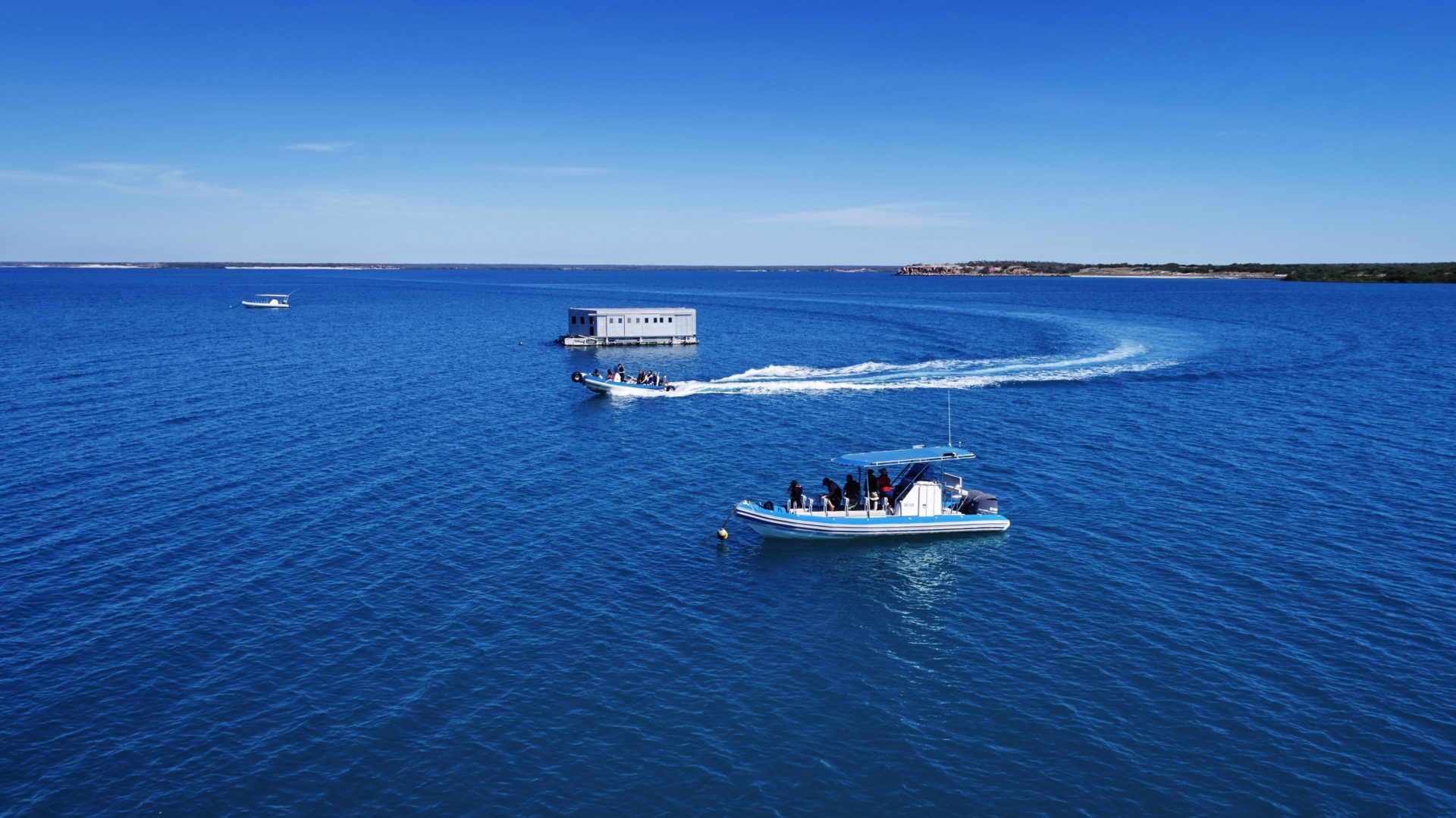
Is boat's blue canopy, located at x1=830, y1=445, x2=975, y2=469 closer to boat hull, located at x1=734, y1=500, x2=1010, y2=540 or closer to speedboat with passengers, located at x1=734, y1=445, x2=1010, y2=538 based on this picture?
speedboat with passengers, located at x1=734, y1=445, x2=1010, y2=538

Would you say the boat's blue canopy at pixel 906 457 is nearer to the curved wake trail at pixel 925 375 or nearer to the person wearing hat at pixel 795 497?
the person wearing hat at pixel 795 497

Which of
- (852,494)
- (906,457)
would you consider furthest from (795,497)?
(906,457)

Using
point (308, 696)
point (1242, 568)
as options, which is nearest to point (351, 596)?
point (308, 696)

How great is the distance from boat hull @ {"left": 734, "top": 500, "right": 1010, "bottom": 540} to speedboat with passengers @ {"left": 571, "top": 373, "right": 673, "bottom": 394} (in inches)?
1570

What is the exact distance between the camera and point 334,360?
10444 cm

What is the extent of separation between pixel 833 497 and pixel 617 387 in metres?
41.0

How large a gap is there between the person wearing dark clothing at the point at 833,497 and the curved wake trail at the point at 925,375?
3875 cm

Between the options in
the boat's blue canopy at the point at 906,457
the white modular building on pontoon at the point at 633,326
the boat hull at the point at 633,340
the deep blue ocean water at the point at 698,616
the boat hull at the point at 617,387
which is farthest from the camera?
the white modular building on pontoon at the point at 633,326

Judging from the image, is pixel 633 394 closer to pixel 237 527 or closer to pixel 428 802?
pixel 237 527

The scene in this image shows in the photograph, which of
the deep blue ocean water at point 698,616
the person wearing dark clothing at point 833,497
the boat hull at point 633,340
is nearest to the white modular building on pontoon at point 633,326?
the boat hull at point 633,340

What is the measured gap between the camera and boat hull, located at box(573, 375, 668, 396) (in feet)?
273

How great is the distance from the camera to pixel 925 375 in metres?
95.6

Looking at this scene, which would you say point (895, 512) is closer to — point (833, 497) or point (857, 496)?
point (857, 496)

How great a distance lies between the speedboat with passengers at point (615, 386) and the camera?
8309cm
